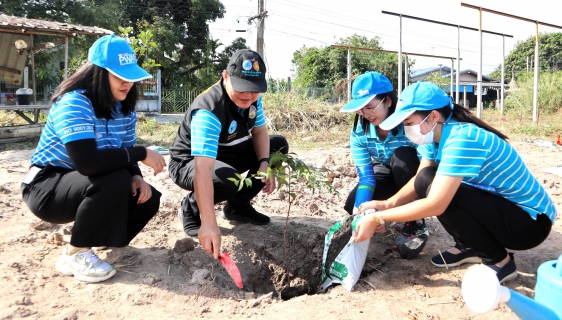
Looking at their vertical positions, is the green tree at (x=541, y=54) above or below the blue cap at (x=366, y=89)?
above

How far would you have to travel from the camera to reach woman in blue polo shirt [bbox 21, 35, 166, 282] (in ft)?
7.08

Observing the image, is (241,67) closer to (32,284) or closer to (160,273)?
(160,273)

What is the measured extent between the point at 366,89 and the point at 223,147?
1.04 metres

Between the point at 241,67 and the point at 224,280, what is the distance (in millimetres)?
1255

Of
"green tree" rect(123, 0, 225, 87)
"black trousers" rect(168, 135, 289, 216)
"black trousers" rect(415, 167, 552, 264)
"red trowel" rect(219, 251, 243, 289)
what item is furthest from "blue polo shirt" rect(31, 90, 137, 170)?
"green tree" rect(123, 0, 225, 87)

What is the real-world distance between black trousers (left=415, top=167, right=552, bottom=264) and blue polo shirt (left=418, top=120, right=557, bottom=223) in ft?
0.14

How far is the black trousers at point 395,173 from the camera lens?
2.72 meters

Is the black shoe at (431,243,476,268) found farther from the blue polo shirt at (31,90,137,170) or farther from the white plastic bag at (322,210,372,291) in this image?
the blue polo shirt at (31,90,137,170)

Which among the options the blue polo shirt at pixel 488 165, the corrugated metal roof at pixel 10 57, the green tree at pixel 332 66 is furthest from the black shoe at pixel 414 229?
the green tree at pixel 332 66

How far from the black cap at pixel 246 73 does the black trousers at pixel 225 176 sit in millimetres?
597

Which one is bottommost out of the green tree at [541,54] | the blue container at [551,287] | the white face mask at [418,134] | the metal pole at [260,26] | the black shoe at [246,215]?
the black shoe at [246,215]

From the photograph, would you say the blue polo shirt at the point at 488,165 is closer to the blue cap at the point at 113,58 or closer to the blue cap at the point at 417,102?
the blue cap at the point at 417,102

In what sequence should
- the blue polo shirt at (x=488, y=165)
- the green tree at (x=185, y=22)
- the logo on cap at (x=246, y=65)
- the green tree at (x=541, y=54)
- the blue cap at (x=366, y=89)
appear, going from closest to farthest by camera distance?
the blue polo shirt at (x=488, y=165)
the logo on cap at (x=246, y=65)
the blue cap at (x=366, y=89)
the green tree at (x=185, y=22)
the green tree at (x=541, y=54)

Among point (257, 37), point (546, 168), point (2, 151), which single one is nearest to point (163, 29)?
point (257, 37)
